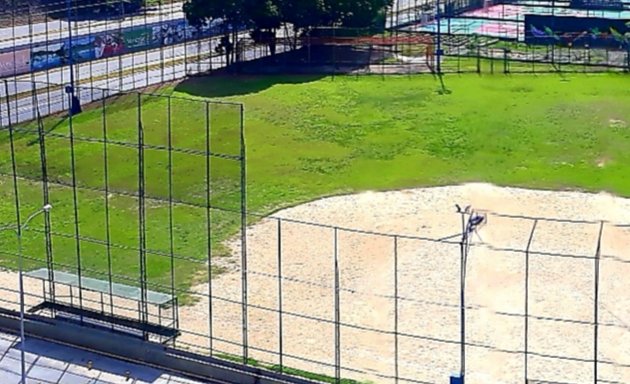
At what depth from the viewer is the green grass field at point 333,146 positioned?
42.1 meters

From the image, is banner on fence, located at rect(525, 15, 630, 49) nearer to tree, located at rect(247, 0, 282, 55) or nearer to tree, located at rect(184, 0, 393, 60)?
tree, located at rect(184, 0, 393, 60)

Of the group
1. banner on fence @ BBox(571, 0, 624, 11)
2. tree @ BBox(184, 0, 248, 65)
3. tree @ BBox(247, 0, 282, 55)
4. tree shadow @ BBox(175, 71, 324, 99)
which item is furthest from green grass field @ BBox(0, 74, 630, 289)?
banner on fence @ BBox(571, 0, 624, 11)

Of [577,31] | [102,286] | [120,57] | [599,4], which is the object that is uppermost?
[599,4]

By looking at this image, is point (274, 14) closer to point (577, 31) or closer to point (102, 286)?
point (577, 31)

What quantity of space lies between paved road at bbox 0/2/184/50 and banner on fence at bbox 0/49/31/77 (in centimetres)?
95

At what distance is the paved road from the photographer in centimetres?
6906

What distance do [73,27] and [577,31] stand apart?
3178cm

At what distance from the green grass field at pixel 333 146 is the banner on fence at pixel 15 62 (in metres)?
9.00

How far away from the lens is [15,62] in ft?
211

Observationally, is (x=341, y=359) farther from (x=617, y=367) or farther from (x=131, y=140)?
(x=131, y=140)

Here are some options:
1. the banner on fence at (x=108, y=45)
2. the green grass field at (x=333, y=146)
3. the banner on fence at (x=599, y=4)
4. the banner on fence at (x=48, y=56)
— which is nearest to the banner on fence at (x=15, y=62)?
the banner on fence at (x=48, y=56)

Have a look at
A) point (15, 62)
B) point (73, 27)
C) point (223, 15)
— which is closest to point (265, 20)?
point (223, 15)

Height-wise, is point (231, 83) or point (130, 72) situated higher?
point (130, 72)

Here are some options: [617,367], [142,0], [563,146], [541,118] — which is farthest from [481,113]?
[142,0]
